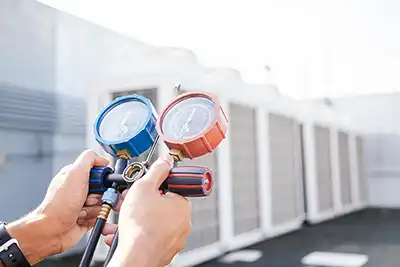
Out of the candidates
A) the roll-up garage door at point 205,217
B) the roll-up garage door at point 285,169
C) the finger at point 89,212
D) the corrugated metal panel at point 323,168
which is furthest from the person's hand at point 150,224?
the corrugated metal panel at point 323,168

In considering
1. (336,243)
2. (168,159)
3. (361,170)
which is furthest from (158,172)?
(361,170)

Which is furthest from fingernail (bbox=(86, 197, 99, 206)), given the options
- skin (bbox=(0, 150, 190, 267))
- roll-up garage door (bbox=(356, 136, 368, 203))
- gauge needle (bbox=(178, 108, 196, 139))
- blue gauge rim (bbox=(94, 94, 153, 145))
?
roll-up garage door (bbox=(356, 136, 368, 203))

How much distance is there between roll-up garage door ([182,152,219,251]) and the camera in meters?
3.51

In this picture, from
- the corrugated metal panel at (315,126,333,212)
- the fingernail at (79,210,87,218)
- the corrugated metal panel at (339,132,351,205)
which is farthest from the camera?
the corrugated metal panel at (339,132,351,205)

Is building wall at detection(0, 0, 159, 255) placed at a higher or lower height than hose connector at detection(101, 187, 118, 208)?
higher

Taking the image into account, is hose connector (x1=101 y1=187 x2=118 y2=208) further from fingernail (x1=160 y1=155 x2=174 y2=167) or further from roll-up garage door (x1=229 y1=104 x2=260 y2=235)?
roll-up garage door (x1=229 y1=104 x2=260 y2=235)

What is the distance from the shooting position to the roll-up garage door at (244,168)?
4.23m

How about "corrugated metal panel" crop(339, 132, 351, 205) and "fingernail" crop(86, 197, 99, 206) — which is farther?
"corrugated metal panel" crop(339, 132, 351, 205)

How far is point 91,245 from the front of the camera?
0.60m

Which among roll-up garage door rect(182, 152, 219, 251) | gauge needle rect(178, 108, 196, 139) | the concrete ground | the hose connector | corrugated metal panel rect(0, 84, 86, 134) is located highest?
corrugated metal panel rect(0, 84, 86, 134)

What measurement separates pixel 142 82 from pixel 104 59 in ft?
2.74

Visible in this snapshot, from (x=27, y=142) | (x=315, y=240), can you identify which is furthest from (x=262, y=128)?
(x=27, y=142)

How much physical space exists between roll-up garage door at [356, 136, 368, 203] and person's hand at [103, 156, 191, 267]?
26.3 feet

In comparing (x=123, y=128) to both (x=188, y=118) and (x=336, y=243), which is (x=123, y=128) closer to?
(x=188, y=118)
